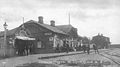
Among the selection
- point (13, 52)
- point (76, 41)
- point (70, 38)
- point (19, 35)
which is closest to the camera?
point (13, 52)

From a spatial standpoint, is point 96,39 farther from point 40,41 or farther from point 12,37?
point 12,37

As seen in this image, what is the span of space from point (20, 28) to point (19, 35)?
3.97 ft

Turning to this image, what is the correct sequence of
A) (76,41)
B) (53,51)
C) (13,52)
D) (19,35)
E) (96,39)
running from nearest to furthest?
1. (13,52)
2. (19,35)
3. (53,51)
4. (76,41)
5. (96,39)

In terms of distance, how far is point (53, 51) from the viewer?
112 ft

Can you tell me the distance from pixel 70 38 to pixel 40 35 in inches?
405

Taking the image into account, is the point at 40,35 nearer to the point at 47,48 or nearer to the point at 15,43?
the point at 47,48

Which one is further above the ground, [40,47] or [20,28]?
[20,28]

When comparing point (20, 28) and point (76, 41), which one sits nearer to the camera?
point (20, 28)

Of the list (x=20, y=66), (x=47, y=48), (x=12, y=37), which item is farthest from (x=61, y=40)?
(x=20, y=66)

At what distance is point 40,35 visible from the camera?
35.2 metres

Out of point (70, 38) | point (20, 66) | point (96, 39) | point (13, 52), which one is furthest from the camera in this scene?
point (96, 39)

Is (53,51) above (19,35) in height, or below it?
below

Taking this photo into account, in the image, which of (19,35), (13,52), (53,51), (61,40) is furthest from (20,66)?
(61,40)

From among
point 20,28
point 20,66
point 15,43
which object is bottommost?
point 20,66
